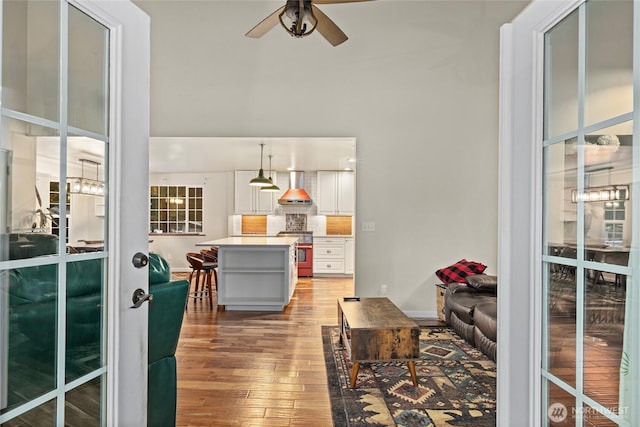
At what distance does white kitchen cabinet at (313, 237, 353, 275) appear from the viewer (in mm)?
9203

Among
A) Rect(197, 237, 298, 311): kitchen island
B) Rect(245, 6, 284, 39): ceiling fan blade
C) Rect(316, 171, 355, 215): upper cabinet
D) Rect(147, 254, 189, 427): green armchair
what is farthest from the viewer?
Rect(316, 171, 355, 215): upper cabinet

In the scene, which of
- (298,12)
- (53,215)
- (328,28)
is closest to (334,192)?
(328,28)

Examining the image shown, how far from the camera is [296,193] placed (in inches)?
352

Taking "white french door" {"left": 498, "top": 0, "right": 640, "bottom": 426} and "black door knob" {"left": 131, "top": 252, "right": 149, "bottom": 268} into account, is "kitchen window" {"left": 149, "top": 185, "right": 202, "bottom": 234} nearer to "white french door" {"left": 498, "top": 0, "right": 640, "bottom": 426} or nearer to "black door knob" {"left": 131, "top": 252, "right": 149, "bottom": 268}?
"black door knob" {"left": 131, "top": 252, "right": 149, "bottom": 268}

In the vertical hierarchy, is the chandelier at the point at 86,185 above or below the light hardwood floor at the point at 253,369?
above

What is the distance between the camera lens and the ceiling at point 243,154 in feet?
19.2

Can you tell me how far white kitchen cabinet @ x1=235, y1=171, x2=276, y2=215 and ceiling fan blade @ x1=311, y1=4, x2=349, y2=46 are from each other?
6.37 metres

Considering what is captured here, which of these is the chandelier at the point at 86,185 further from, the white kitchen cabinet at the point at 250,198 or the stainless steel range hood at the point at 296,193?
the white kitchen cabinet at the point at 250,198

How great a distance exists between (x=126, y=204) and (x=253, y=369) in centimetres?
221

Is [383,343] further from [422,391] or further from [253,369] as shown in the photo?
[253,369]

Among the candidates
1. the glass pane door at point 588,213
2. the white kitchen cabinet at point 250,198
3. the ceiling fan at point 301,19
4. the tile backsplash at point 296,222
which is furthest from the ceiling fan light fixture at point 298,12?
the tile backsplash at point 296,222

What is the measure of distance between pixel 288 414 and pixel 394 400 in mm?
696

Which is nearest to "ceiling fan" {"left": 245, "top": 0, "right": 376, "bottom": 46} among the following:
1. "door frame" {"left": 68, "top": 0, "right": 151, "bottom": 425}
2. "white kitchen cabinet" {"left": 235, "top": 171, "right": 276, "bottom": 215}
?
"door frame" {"left": 68, "top": 0, "right": 151, "bottom": 425}

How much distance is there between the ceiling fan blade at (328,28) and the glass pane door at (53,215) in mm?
1986
